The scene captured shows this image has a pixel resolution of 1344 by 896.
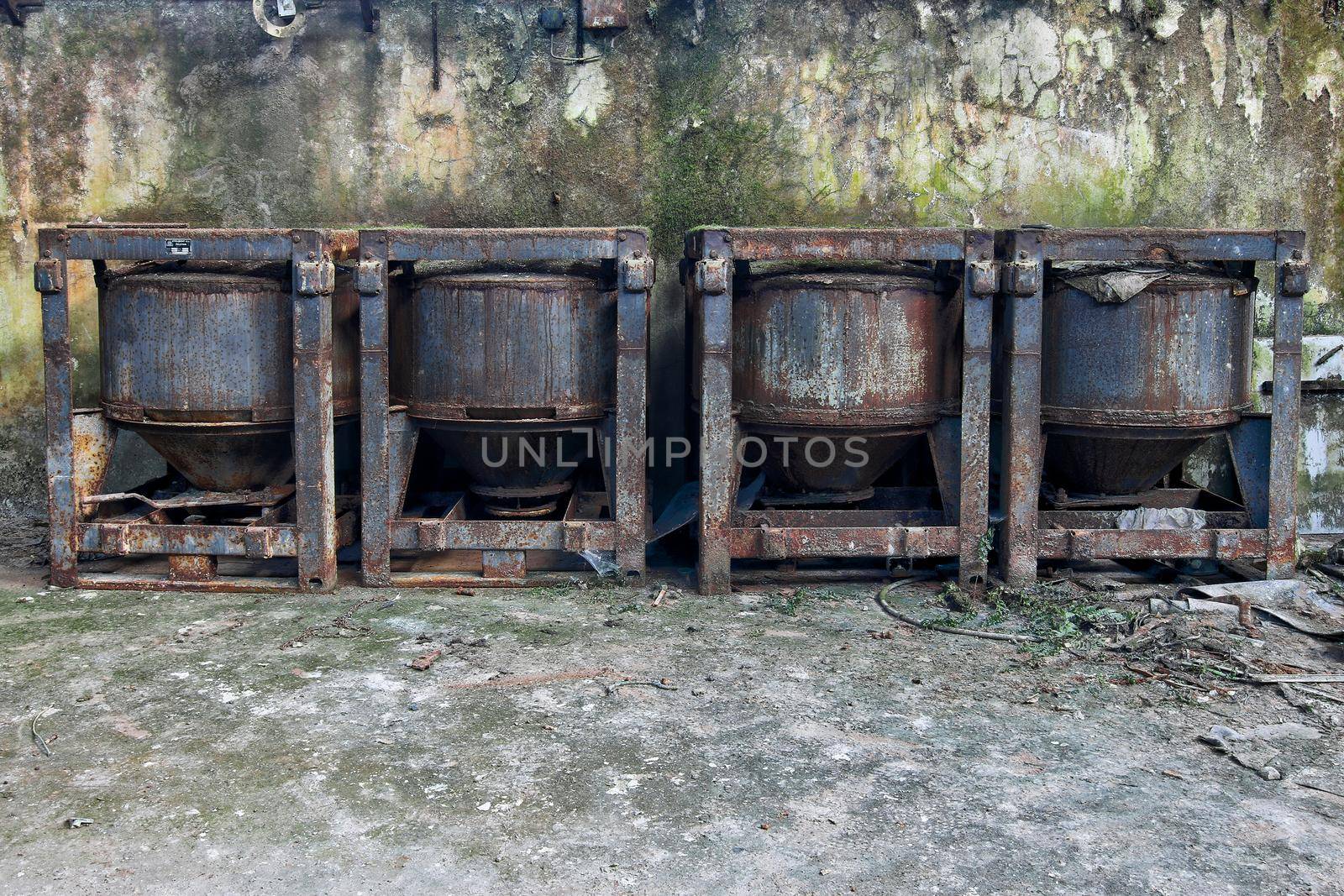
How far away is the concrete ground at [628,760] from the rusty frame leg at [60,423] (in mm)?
390

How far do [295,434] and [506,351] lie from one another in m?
1.13

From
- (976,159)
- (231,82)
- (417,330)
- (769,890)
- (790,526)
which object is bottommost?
(769,890)

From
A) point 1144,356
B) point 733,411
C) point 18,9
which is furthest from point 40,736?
point 18,9

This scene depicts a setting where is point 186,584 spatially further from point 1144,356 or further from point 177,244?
point 1144,356

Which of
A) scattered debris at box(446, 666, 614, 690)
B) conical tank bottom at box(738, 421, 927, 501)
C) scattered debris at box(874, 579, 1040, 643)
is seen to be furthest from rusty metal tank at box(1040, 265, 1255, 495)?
scattered debris at box(446, 666, 614, 690)

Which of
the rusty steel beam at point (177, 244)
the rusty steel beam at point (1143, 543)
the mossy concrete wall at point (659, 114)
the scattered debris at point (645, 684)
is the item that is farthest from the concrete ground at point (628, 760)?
the mossy concrete wall at point (659, 114)

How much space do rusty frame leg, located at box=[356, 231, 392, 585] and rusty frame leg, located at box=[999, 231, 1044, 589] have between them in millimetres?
3111

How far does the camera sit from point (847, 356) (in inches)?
220

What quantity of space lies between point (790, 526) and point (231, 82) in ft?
14.8

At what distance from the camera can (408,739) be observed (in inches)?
152

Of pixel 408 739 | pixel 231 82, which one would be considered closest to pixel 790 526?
pixel 408 739

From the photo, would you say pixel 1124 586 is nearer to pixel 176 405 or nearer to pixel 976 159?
pixel 976 159

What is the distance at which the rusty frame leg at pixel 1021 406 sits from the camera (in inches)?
217

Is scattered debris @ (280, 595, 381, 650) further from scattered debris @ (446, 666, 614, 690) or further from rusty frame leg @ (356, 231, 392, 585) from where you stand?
scattered debris @ (446, 666, 614, 690)
